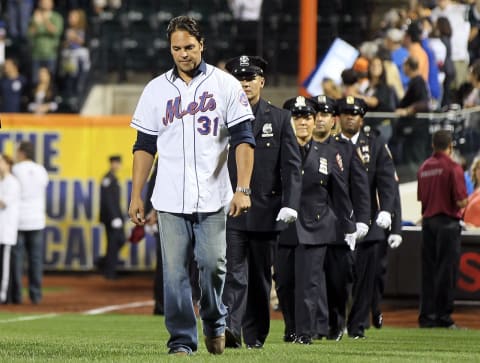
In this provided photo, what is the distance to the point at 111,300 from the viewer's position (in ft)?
69.4

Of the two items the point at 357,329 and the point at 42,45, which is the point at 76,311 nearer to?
the point at 357,329

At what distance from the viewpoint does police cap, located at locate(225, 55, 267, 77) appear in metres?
10.9

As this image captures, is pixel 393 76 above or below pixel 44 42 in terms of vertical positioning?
below

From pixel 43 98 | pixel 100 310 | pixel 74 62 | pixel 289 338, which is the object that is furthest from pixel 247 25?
pixel 289 338

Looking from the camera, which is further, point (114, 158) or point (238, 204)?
point (114, 158)

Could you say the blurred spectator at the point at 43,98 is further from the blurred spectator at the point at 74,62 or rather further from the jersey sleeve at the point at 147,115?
the jersey sleeve at the point at 147,115

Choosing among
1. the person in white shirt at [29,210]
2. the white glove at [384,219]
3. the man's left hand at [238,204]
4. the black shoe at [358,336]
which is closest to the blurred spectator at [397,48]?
the person in white shirt at [29,210]

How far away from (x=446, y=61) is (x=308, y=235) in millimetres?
11305

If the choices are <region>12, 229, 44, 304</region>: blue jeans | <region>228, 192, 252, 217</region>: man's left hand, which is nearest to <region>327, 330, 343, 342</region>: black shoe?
<region>228, 192, 252, 217</region>: man's left hand

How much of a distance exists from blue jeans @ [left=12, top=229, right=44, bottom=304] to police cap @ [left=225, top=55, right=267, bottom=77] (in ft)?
32.3

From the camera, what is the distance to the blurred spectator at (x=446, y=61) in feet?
74.5

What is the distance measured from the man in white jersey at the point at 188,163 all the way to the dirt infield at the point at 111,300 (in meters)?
7.97

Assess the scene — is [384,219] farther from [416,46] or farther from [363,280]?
[416,46]

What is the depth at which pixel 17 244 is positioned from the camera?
20.7 metres
